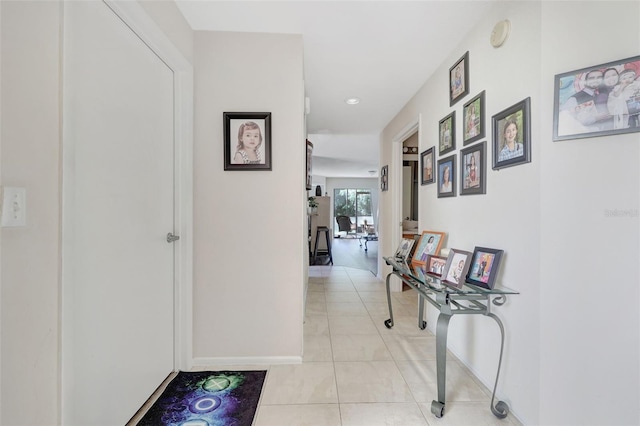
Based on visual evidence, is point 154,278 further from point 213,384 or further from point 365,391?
point 365,391

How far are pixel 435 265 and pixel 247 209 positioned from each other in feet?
4.38

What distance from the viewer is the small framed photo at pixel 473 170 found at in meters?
1.54

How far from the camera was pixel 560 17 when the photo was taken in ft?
3.66

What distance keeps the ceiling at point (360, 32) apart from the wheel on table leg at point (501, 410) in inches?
88.9

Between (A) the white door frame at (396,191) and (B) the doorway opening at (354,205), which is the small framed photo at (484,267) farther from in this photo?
(B) the doorway opening at (354,205)

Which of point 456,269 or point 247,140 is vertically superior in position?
point 247,140

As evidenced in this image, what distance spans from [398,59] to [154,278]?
2.35 metres

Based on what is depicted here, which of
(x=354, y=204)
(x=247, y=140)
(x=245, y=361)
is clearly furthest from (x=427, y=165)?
(x=354, y=204)

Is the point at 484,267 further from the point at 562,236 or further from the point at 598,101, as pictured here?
the point at 598,101

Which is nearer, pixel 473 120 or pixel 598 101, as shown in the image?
pixel 598 101

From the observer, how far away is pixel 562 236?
1.11 m

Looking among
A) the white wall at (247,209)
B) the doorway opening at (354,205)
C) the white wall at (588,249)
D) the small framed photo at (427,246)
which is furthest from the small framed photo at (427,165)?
the doorway opening at (354,205)

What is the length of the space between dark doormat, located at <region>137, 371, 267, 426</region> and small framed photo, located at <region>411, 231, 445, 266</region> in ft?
4.52

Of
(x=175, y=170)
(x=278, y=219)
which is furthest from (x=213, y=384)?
(x=175, y=170)
